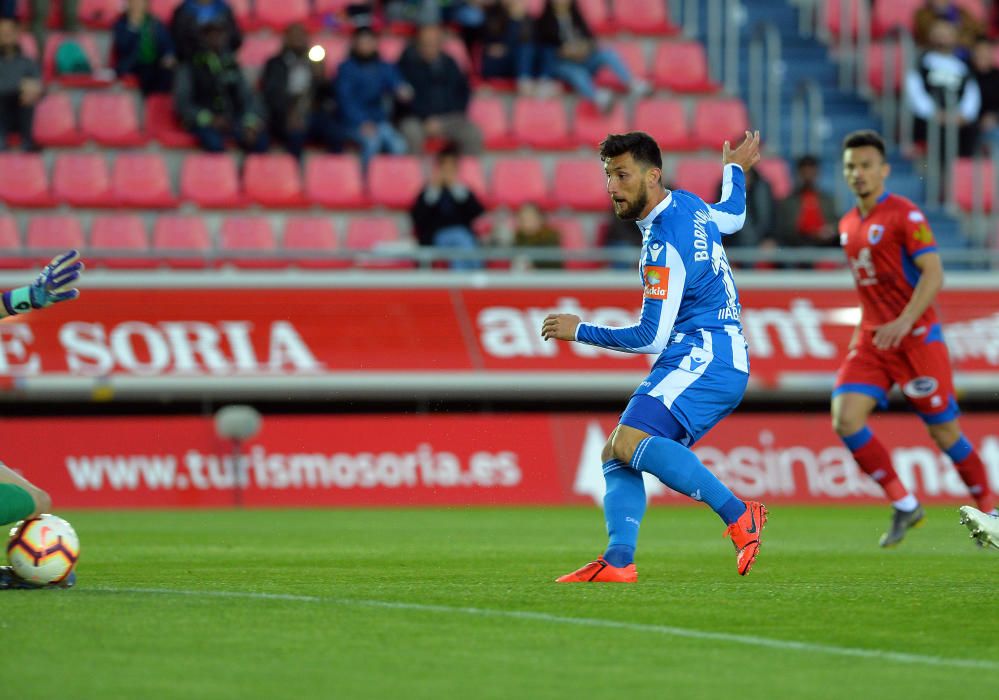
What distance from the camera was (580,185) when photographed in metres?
19.2

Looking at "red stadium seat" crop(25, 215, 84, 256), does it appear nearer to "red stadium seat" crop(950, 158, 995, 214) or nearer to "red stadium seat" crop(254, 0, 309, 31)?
"red stadium seat" crop(254, 0, 309, 31)

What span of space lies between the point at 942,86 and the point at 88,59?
9.60m

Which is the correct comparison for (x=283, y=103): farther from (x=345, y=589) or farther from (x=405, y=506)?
(x=345, y=589)

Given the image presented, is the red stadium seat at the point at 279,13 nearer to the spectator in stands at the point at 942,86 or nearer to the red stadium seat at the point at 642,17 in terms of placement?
the red stadium seat at the point at 642,17

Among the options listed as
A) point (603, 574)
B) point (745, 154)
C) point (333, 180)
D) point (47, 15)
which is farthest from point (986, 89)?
point (603, 574)

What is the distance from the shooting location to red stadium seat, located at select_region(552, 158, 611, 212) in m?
19.1

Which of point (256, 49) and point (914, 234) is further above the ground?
point (256, 49)

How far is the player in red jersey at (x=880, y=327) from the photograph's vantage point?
11.1m

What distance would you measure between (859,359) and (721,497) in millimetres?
3499

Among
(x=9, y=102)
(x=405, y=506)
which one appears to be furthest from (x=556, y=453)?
(x=9, y=102)

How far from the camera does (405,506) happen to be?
15.8m

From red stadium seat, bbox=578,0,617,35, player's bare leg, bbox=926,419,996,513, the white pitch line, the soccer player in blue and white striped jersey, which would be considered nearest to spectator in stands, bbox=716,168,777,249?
red stadium seat, bbox=578,0,617,35

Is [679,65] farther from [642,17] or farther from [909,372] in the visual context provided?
[909,372]

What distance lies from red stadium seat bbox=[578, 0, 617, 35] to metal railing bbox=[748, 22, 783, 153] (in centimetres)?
174
